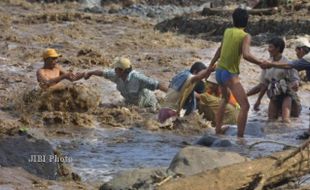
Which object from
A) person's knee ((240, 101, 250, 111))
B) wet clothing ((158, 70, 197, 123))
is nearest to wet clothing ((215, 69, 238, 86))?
person's knee ((240, 101, 250, 111))

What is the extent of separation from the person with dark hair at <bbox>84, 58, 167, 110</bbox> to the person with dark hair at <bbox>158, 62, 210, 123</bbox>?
76 cm

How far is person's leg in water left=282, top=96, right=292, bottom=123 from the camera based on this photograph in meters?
11.6

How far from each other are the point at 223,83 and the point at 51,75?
11.2 feet

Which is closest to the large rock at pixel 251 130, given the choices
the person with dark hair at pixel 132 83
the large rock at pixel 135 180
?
the person with dark hair at pixel 132 83

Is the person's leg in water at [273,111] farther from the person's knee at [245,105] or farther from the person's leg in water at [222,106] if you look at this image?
the person's knee at [245,105]

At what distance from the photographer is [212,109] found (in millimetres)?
11125

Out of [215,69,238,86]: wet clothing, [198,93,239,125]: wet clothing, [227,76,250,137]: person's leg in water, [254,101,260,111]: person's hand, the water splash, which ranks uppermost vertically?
[215,69,238,86]: wet clothing

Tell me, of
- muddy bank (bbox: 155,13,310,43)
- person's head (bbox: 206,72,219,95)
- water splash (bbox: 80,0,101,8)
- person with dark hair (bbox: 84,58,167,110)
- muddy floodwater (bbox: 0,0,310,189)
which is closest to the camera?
muddy floodwater (bbox: 0,0,310,189)

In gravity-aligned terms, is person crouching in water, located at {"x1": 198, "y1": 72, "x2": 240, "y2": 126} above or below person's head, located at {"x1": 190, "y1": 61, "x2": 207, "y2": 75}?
below

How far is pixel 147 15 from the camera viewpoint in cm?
2753

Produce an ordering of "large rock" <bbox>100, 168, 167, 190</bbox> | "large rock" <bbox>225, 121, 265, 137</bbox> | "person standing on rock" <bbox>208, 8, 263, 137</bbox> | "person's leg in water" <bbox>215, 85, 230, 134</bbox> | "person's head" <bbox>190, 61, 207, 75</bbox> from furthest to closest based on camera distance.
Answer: "person's head" <bbox>190, 61, 207, 75</bbox>
"large rock" <bbox>225, 121, 265, 137</bbox>
"person's leg in water" <bbox>215, 85, 230, 134</bbox>
"person standing on rock" <bbox>208, 8, 263, 137</bbox>
"large rock" <bbox>100, 168, 167, 190</bbox>

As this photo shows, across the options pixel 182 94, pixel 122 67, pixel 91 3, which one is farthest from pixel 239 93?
pixel 91 3

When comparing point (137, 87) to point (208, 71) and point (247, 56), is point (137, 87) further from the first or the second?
point (247, 56)

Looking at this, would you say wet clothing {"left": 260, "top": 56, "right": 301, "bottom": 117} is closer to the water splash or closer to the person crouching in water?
the person crouching in water
